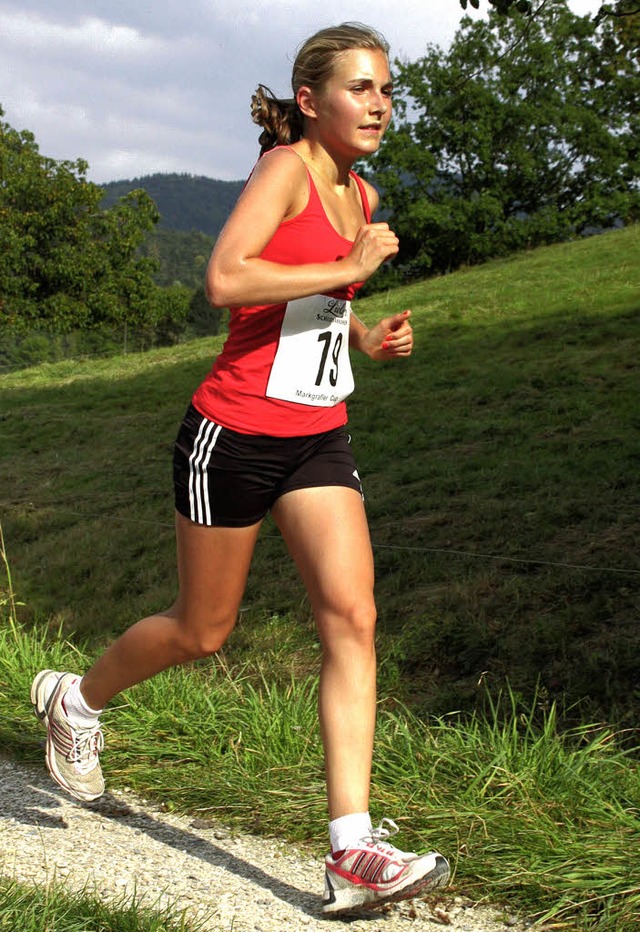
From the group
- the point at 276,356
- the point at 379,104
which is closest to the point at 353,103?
the point at 379,104

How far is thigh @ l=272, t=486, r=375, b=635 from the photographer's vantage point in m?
2.86

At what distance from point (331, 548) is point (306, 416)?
1.21 feet

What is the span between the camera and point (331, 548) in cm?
288

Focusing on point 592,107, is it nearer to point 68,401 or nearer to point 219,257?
point 68,401

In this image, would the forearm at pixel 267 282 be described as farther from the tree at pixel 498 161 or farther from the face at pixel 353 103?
the tree at pixel 498 161

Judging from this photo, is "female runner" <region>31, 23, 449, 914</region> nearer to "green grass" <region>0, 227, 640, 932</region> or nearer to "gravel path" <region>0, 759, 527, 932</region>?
"gravel path" <region>0, 759, 527, 932</region>

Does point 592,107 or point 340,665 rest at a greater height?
point 592,107

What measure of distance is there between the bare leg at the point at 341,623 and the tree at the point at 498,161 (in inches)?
1534

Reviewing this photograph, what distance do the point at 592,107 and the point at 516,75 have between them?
3.62m

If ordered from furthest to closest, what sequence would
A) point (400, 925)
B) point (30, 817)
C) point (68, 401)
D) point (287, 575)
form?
point (68, 401)
point (287, 575)
point (30, 817)
point (400, 925)

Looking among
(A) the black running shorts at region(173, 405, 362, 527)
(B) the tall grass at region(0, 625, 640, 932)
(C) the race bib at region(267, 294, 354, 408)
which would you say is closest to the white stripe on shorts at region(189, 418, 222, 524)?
(A) the black running shorts at region(173, 405, 362, 527)

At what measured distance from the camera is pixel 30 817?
11.2 feet

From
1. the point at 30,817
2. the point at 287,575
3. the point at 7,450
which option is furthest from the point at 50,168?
the point at 30,817

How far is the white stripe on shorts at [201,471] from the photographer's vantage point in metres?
2.94
